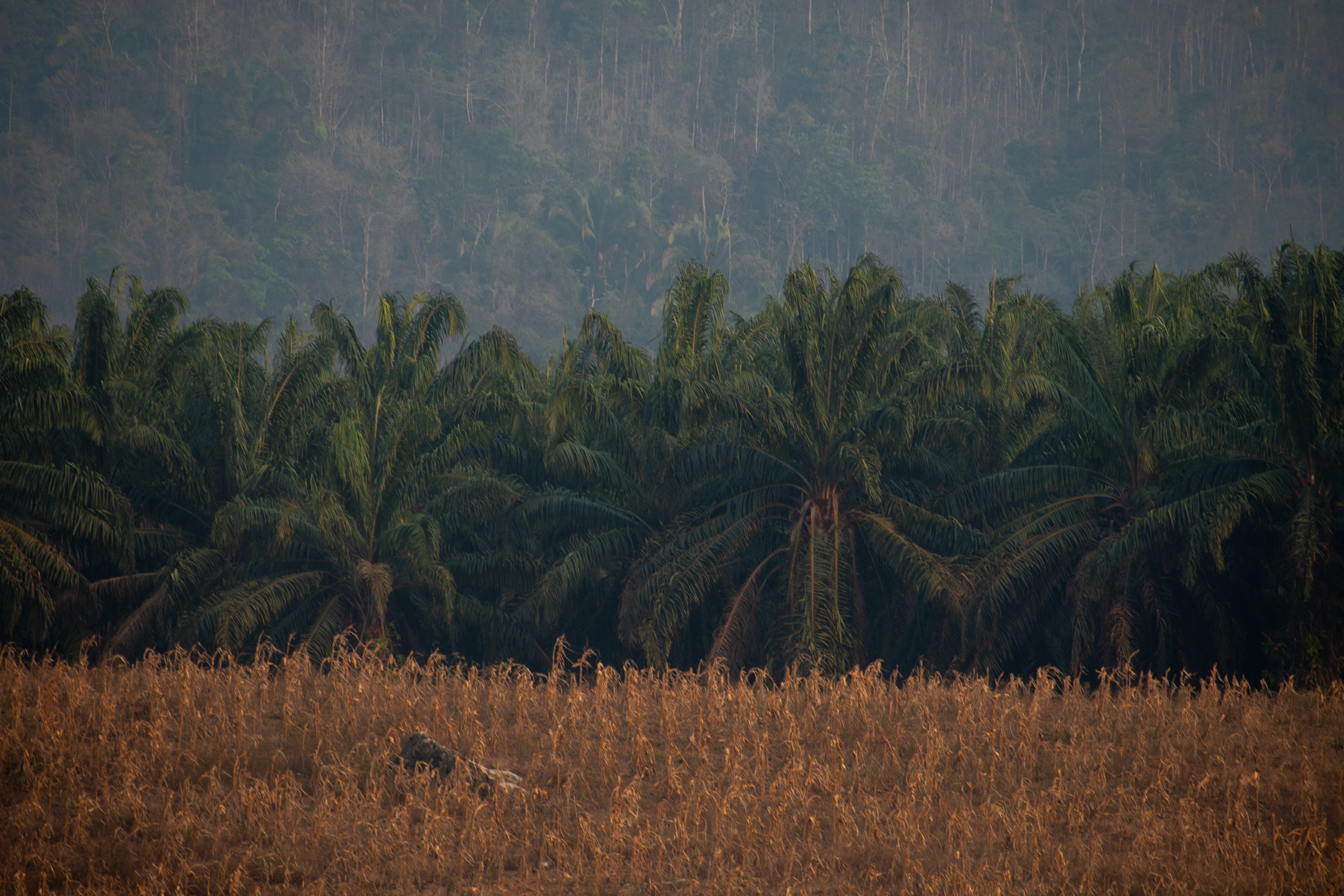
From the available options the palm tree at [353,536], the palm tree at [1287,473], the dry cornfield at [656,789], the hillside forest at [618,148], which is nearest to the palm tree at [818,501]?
the palm tree at [1287,473]

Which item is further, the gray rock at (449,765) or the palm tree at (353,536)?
the palm tree at (353,536)

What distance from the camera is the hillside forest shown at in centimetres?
12231

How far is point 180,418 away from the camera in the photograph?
73.2 ft

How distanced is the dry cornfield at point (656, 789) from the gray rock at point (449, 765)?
0.50 ft

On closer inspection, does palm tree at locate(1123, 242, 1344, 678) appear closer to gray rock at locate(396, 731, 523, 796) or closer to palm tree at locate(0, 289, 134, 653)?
gray rock at locate(396, 731, 523, 796)

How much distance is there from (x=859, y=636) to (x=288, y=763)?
1127cm

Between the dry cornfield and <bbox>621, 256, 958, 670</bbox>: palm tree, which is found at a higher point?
<bbox>621, 256, 958, 670</bbox>: palm tree

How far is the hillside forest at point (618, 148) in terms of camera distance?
122 m

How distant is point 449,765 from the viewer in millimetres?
9039

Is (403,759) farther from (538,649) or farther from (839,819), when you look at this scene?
(538,649)

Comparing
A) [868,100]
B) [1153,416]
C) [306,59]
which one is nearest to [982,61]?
[868,100]

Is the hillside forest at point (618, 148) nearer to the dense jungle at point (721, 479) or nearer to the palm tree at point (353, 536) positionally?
the dense jungle at point (721, 479)

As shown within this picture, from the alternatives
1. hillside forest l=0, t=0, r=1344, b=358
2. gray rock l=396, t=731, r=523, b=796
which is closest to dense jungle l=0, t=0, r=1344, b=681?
gray rock l=396, t=731, r=523, b=796

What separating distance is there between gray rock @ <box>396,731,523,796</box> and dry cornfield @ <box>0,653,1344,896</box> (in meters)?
0.15
